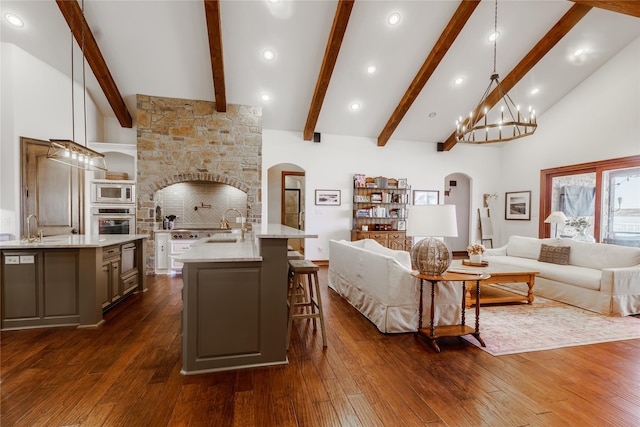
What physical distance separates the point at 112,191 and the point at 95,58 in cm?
234

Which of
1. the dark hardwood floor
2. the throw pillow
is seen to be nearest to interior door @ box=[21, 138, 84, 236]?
the dark hardwood floor

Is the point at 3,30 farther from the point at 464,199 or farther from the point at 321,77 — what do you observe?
the point at 464,199

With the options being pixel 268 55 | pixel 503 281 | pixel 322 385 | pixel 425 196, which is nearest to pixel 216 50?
pixel 268 55

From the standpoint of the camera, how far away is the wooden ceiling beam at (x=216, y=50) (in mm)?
4137

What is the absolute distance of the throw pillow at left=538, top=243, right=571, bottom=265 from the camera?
475 cm

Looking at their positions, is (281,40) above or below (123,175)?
above

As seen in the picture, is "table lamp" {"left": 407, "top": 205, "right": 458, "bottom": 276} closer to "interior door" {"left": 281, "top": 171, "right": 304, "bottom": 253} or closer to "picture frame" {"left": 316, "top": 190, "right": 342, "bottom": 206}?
"picture frame" {"left": 316, "top": 190, "right": 342, "bottom": 206}

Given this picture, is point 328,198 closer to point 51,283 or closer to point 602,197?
point 51,283

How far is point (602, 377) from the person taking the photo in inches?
91.2

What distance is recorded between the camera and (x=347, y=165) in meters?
7.41

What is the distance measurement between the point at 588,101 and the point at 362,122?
15.1ft

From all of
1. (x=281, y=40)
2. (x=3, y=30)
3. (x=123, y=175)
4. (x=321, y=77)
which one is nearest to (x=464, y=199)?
(x=321, y=77)

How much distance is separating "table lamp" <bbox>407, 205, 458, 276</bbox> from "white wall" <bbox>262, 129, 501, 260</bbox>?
4.44 metres

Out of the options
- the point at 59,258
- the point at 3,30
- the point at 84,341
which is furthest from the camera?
the point at 3,30
